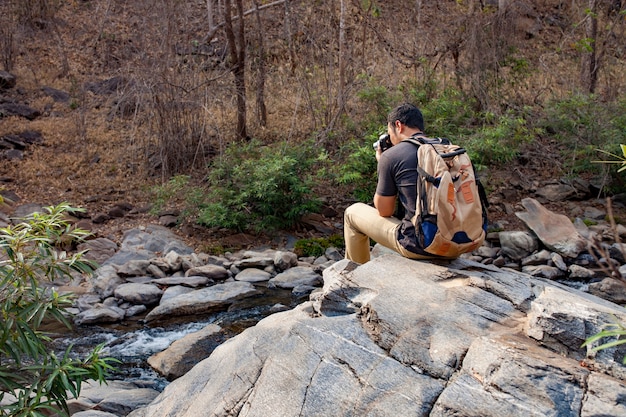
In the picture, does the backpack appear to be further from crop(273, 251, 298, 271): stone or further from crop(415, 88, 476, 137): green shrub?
crop(415, 88, 476, 137): green shrub

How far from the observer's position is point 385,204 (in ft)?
15.1

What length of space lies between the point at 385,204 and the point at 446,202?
23.6 inches

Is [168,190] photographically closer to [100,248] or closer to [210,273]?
[100,248]

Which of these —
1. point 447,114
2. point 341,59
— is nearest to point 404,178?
point 447,114

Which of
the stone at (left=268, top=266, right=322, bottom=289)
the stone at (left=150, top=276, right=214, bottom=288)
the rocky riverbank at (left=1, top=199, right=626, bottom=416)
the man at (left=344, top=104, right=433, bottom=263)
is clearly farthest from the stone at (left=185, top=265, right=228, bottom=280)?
the man at (left=344, top=104, right=433, bottom=263)

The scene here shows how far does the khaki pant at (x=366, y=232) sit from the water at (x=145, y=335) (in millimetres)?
1797

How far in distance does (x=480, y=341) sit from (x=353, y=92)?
326 inches

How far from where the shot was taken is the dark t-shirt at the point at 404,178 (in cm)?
435

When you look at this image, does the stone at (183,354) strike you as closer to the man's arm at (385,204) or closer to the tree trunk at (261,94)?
the man's arm at (385,204)

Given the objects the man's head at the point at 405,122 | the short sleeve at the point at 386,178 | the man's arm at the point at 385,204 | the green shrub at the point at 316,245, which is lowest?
the green shrub at the point at 316,245

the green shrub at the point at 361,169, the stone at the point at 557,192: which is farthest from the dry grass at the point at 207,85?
the stone at the point at 557,192

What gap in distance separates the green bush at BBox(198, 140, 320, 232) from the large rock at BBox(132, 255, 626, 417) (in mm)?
4716

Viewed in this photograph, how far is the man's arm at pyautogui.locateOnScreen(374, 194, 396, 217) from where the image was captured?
4590mm

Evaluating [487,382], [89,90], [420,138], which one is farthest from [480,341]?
[89,90]
